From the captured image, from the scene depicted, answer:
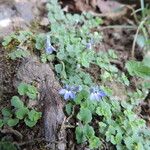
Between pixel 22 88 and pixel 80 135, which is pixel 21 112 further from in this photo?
pixel 80 135

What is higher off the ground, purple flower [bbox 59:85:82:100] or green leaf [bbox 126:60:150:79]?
purple flower [bbox 59:85:82:100]

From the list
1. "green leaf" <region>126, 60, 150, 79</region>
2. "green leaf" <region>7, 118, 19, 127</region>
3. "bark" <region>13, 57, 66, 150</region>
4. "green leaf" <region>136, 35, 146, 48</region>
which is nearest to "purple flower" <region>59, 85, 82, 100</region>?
"bark" <region>13, 57, 66, 150</region>

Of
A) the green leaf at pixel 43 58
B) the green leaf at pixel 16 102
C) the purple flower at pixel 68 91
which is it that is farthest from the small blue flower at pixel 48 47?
the green leaf at pixel 16 102

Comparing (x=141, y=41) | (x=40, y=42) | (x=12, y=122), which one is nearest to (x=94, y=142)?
(x=12, y=122)

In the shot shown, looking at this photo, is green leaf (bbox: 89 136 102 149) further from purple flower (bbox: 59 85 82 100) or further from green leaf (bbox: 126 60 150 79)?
green leaf (bbox: 126 60 150 79)

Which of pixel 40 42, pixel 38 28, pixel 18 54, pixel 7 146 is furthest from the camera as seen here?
pixel 38 28
